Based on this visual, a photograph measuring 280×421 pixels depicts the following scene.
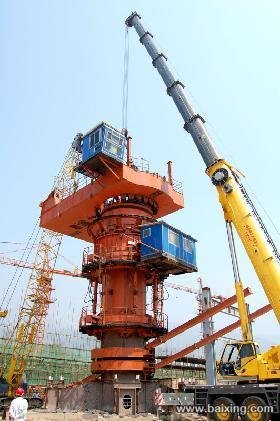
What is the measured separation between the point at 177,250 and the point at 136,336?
691 cm

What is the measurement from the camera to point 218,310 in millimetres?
30141

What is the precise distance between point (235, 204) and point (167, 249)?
25.8 feet

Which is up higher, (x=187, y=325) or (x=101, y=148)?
(x=101, y=148)

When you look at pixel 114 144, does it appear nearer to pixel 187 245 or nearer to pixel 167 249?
pixel 167 249

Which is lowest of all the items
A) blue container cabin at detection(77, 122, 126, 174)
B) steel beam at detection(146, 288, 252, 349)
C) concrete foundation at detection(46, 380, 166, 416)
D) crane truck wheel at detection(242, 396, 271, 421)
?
crane truck wheel at detection(242, 396, 271, 421)

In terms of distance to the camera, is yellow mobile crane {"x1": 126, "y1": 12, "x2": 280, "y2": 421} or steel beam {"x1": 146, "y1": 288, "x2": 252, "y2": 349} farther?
steel beam {"x1": 146, "y1": 288, "x2": 252, "y2": 349}

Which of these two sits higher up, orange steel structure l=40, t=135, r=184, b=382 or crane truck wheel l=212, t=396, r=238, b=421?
orange steel structure l=40, t=135, r=184, b=382

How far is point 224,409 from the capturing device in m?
19.6

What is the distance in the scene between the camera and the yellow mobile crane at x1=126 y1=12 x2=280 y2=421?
1942 centimetres

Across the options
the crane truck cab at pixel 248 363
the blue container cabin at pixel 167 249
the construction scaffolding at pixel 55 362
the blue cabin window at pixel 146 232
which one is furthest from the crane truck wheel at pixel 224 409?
the construction scaffolding at pixel 55 362

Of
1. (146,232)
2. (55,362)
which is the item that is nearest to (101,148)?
(146,232)

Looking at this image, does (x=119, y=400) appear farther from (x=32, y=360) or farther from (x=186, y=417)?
(x=32, y=360)

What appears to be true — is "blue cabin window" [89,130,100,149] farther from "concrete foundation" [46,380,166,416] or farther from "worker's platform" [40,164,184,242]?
"concrete foundation" [46,380,166,416]

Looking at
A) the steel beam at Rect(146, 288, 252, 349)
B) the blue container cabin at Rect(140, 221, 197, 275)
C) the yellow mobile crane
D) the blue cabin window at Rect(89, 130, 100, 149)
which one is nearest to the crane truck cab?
the yellow mobile crane
